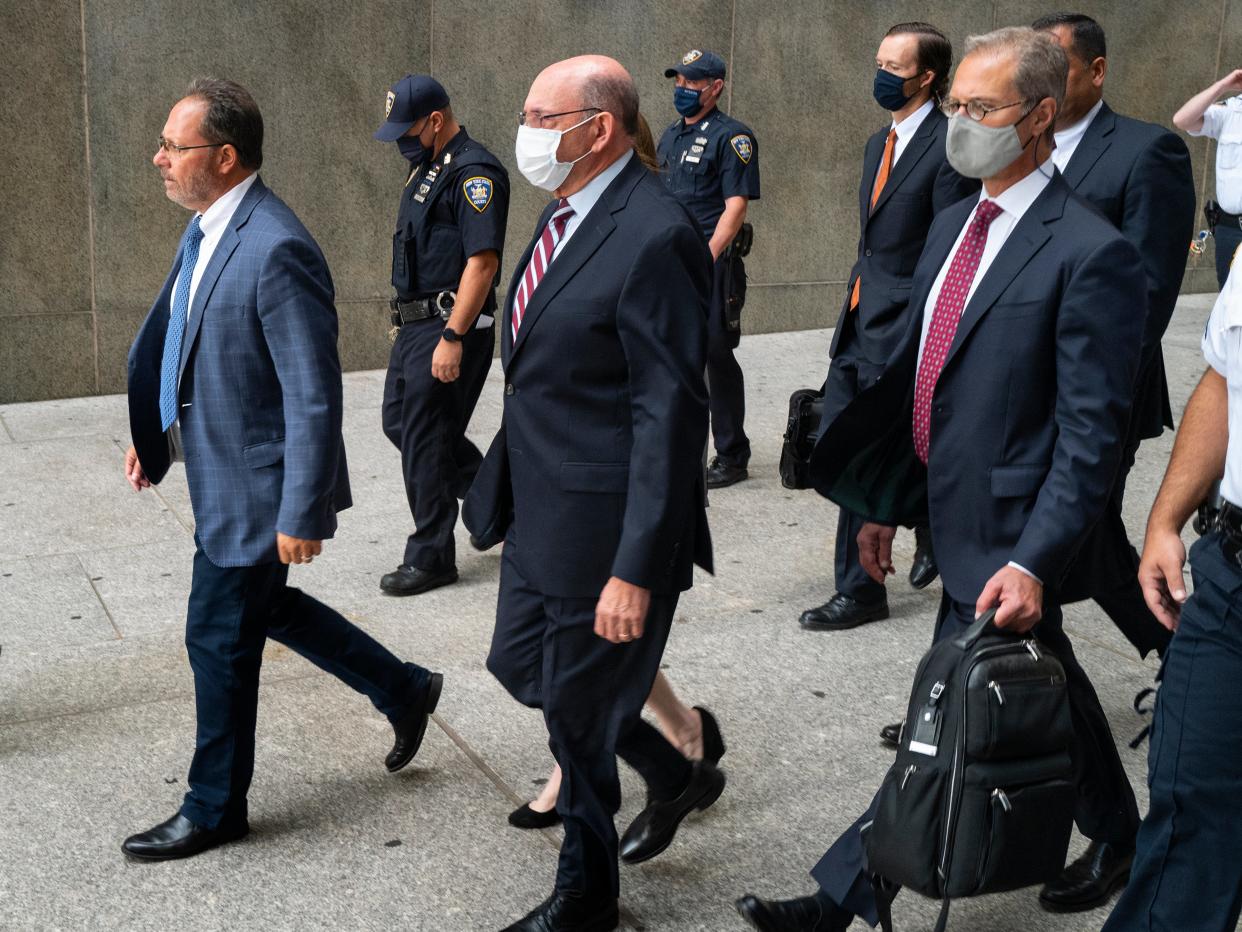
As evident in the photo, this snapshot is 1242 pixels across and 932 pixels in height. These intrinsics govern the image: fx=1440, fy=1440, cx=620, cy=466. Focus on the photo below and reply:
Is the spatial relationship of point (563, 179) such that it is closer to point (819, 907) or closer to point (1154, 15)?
point (819, 907)

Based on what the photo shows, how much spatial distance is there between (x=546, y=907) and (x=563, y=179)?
1589 millimetres

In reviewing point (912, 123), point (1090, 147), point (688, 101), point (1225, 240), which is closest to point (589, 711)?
point (1090, 147)

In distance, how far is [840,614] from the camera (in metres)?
5.16

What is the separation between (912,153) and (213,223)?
2.64m

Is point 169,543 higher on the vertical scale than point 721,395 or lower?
lower

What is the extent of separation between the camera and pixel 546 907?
10.3ft

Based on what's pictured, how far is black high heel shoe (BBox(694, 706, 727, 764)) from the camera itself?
3.70m

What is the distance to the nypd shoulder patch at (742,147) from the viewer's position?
6918 millimetres

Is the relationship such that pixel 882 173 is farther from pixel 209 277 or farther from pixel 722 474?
pixel 209 277

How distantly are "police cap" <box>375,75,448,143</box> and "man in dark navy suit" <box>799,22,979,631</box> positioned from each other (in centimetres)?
165

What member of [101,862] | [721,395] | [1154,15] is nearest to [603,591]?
[101,862]

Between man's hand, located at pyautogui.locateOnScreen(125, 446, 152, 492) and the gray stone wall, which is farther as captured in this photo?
the gray stone wall

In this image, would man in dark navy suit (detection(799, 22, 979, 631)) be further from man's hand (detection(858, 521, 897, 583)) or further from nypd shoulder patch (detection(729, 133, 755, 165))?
nypd shoulder patch (detection(729, 133, 755, 165))

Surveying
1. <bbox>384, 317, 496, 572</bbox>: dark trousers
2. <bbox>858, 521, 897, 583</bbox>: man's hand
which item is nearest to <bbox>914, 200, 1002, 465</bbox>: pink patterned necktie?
<bbox>858, 521, 897, 583</bbox>: man's hand
